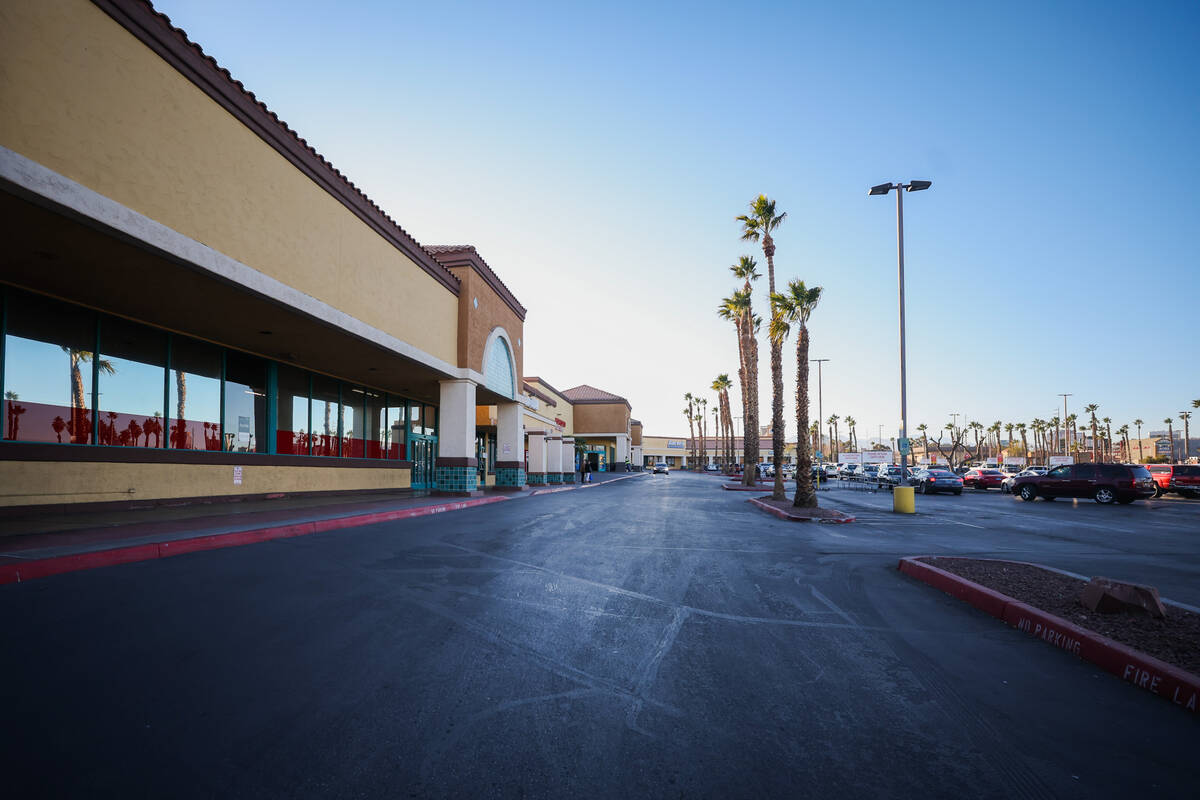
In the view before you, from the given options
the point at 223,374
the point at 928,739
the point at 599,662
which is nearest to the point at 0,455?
the point at 223,374

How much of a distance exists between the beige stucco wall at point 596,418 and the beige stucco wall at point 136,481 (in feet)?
182

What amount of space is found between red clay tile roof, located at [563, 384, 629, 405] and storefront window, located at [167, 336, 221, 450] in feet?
190

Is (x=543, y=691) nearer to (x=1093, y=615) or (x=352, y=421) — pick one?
(x=1093, y=615)

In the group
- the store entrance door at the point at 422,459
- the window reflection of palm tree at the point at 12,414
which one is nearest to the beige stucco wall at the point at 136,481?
the window reflection of palm tree at the point at 12,414

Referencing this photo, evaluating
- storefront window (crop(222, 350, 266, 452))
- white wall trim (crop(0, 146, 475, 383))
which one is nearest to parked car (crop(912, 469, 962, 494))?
white wall trim (crop(0, 146, 475, 383))

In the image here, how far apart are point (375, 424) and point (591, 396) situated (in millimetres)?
53190

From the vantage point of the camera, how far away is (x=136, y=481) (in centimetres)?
1305

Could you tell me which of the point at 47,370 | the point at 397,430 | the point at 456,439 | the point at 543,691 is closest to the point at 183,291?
the point at 47,370

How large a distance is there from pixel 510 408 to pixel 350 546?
57.7 feet

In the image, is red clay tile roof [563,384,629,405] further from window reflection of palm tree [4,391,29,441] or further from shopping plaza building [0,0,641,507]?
window reflection of palm tree [4,391,29,441]

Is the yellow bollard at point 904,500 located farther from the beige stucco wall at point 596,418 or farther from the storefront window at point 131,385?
the beige stucco wall at point 596,418

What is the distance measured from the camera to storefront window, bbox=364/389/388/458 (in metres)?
22.7

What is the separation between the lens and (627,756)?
3.17 meters

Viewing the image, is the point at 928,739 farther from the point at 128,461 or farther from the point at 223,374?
the point at 223,374
